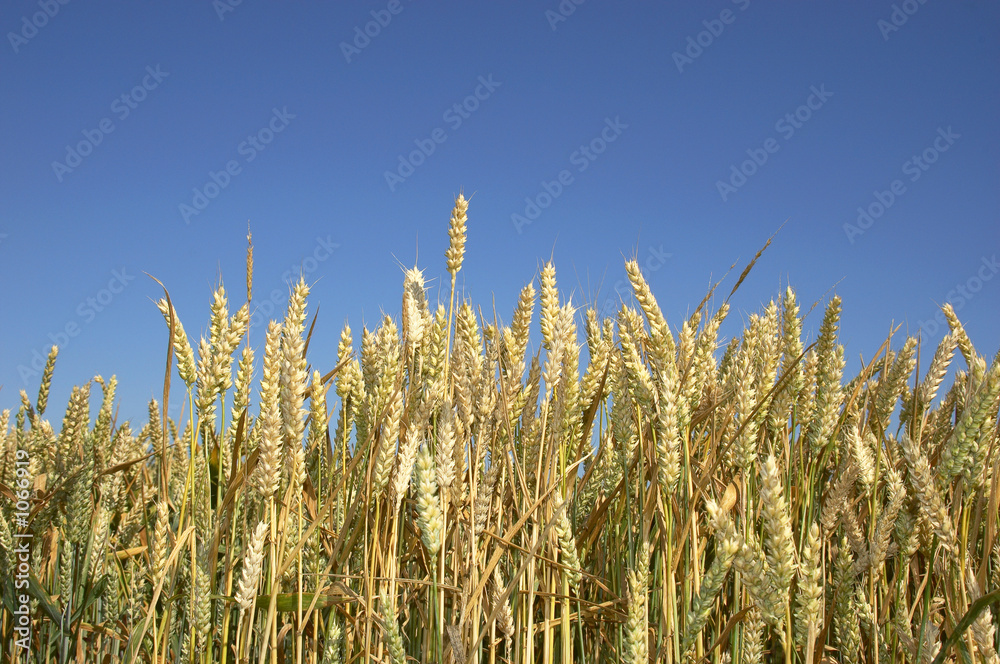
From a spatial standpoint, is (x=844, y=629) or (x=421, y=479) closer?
(x=421, y=479)

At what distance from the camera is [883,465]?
2.44 meters

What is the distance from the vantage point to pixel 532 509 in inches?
64.5

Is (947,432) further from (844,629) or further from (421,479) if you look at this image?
(421,479)

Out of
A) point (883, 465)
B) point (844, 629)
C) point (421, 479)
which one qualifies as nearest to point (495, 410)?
point (421, 479)

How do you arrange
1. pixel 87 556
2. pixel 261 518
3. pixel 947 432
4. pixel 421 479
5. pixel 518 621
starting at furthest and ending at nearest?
1. pixel 947 432
2. pixel 87 556
3. pixel 261 518
4. pixel 518 621
5. pixel 421 479

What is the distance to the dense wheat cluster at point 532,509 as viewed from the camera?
161 centimetres

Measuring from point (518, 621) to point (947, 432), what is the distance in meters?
2.17

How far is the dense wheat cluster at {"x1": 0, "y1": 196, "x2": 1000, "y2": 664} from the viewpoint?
1.61 m

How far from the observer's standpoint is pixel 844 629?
6.40ft

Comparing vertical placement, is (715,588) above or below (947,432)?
below

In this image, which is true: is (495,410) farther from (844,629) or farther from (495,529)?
(844,629)

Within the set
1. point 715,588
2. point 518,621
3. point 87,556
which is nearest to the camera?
point 715,588

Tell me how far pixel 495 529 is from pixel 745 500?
78 cm

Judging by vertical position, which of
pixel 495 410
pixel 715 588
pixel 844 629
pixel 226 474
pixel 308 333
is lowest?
pixel 844 629
